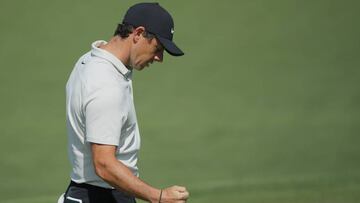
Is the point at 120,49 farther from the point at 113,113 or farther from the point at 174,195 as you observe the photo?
the point at 174,195

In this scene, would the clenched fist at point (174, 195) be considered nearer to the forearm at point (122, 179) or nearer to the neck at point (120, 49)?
the forearm at point (122, 179)

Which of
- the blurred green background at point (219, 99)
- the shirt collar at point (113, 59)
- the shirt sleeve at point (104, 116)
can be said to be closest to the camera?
the shirt sleeve at point (104, 116)

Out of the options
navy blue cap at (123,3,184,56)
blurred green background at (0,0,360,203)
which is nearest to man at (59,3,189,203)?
navy blue cap at (123,3,184,56)

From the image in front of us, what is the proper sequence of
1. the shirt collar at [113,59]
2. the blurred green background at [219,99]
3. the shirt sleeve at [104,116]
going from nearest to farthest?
the shirt sleeve at [104,116] < the shirt collar at [113,59] < the blurred green background at [219,99]

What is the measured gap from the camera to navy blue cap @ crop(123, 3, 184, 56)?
4.23 meters

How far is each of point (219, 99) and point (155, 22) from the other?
3627mm

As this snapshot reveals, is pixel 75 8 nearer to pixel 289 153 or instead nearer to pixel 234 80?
pixel 234 80

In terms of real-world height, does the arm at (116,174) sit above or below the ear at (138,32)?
below

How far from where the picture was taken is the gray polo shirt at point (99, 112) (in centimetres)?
393

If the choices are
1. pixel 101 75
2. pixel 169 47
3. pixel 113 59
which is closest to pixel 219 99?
pixel 169 47

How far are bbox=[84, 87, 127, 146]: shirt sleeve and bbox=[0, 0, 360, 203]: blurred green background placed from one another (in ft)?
9.33

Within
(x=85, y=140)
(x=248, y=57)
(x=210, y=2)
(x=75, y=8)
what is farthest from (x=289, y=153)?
(x=85, y=140)

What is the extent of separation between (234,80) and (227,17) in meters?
0.72

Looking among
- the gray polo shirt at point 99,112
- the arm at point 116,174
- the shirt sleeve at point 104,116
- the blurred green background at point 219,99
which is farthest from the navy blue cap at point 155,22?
the blurred green background at point 219,99
